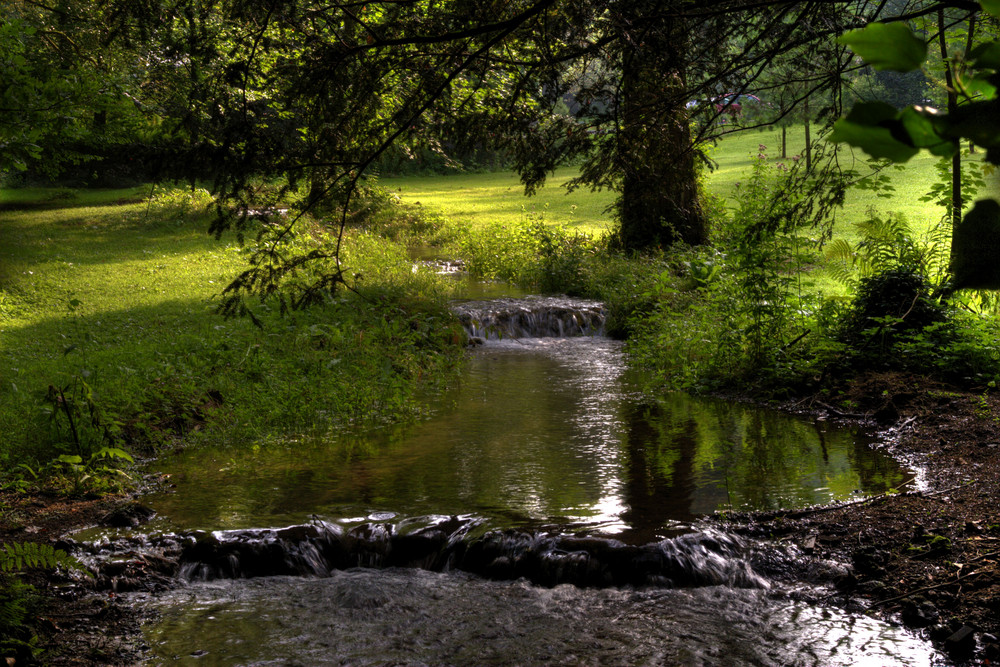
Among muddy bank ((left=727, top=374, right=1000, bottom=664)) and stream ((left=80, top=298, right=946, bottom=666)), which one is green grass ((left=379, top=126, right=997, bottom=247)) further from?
muddy bank ((left=727, top=374, right=1000, bottom=664))

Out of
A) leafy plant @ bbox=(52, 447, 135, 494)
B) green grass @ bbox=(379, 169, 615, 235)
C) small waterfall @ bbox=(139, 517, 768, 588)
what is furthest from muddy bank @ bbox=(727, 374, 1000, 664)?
green grass @ bbox=(379, 169, 615, 235)

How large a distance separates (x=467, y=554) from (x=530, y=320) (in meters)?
8.15

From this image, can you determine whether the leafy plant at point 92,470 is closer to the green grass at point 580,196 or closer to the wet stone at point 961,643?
the wet stone at point 961,643

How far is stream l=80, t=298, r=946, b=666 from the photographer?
4289 millimetres

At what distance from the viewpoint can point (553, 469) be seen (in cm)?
681

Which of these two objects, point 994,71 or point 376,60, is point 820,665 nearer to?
point 994,71

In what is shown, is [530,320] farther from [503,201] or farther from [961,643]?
[503,201]

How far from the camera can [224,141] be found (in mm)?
5551

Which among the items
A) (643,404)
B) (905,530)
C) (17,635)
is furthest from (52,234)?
(905,530)

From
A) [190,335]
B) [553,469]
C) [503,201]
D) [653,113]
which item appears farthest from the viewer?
[503,201]

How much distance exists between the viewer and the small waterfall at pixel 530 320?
13.0 m

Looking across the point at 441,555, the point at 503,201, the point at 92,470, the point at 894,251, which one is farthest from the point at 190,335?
the point at 503,201

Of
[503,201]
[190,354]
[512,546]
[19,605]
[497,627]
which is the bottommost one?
[497,627]

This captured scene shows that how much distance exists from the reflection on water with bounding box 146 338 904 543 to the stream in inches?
1.0
